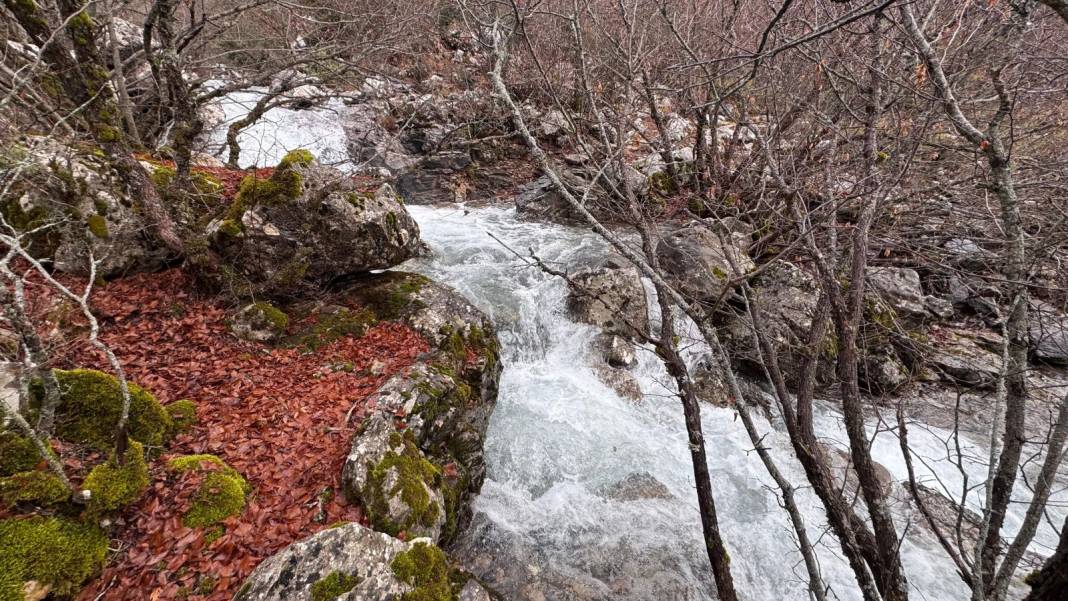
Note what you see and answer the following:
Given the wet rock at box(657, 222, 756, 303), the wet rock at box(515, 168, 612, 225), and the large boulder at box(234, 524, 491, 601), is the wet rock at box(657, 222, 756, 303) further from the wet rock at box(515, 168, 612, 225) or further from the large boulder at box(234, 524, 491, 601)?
the large boulder at box(234, 524, 491, 601)

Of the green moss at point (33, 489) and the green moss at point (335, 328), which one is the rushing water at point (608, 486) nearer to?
the green moss at point (335, 328)

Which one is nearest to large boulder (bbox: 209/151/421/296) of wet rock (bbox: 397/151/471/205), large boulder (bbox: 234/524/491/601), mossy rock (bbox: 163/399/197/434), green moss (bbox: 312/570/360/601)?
mossy rock (bbox: 163/399/197/434)

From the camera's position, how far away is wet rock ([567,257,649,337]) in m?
8.55

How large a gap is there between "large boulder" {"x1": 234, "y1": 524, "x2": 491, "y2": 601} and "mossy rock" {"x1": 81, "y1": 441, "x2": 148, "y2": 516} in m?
1.08

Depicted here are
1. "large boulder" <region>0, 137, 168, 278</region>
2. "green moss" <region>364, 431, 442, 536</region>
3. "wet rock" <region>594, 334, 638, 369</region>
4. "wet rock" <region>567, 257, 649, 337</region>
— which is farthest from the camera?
"wet rock" <region>567, 257, 649, 337</region>

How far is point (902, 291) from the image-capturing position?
346 inches

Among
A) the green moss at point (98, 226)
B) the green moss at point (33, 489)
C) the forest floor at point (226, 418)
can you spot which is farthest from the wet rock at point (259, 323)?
the green moss at point (33, 489)

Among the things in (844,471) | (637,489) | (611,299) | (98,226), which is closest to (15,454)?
(98,226)

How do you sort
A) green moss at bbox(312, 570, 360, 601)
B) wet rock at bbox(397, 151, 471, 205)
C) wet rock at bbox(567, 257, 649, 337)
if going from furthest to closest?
wet rock at bbox(397, 151, 471, 205)
wet rock at bbox(567, 257, 649, 337)
green moss at bbox(312, 570, 360, 601)

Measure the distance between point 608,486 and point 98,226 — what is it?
7595 millimetres

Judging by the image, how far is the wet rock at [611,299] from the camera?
8555 millimetres

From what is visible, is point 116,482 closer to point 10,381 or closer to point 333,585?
point 10,381

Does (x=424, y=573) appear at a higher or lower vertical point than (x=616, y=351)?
lower

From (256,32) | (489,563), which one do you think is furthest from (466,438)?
(256,32)
